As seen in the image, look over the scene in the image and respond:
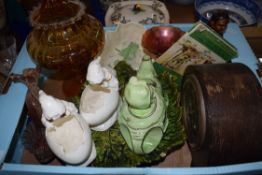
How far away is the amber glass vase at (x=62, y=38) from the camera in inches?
20.2

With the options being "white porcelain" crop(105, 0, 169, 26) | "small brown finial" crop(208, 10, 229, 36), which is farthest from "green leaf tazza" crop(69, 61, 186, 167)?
"white porcelain" crop(105, 0, 169, 26)

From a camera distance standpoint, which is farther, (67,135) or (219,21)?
(219,21)

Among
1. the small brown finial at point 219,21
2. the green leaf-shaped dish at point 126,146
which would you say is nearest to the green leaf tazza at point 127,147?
the green leaf-shaped dish at point 126,146

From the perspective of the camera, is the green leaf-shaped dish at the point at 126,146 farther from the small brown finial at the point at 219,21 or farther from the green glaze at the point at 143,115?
the small brown finial at the point at 219,21

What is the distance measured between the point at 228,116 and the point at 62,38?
32cm

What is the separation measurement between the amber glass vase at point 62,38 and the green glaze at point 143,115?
0.13 meters

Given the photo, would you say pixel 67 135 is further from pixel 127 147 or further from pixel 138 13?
pixel 138 13

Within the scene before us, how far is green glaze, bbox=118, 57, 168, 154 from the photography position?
38 centimetres

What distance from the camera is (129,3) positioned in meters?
0.81

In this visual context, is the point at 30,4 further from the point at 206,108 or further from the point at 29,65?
the point at 206,108

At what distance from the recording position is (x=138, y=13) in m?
0.77

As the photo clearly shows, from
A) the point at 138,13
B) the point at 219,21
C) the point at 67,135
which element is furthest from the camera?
the point at 138,13

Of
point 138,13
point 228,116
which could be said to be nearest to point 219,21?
point 228,116

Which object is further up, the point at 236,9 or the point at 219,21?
the point at 219,21
